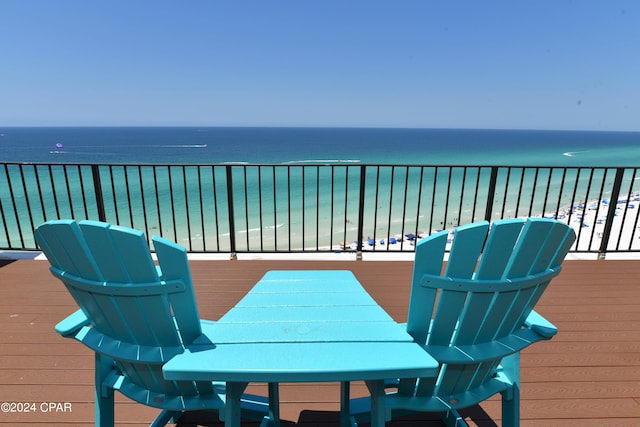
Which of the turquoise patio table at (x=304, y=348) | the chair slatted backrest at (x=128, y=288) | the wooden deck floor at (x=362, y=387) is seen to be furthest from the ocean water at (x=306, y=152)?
the turquoise patio table at (x=304, y=348)

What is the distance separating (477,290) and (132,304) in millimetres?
1100

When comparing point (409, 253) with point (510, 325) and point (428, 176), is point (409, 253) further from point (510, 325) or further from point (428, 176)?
point (428, 176)

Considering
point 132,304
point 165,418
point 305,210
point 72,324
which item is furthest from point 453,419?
point 305,210

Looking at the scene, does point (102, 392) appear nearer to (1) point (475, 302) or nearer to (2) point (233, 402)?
(2) point (233, 402)

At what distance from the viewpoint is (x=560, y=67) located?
39.1 metres

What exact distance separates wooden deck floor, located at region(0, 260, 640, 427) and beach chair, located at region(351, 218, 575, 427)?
0.56 meters

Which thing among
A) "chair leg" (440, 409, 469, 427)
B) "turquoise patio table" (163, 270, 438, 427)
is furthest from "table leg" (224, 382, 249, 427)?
"chair leg" (440, 409, 469, 427)

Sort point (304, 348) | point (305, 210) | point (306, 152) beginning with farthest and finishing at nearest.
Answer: point (306, 152) → point (305, 210) → point (304, 348)

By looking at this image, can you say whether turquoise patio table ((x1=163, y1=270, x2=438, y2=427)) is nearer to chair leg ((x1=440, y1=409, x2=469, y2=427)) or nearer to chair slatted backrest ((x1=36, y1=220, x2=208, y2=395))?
chair slatted backrest ((x1=36, y1=220, x2=208, y2=395))

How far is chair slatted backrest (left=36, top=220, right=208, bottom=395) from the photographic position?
966 millimetres

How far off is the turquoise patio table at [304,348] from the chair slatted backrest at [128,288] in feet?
0.49

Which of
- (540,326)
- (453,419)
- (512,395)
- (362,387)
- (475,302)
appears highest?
(475,302)

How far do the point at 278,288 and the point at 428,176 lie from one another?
27.0m

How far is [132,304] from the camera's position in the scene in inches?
40.4
